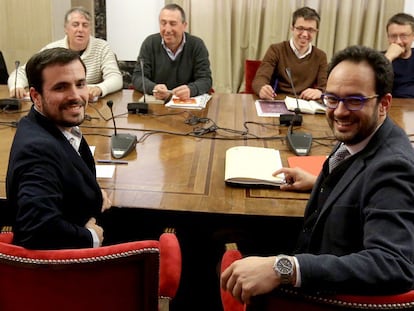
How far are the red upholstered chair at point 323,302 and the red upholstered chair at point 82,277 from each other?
0.87 ft

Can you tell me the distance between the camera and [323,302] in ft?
3.03

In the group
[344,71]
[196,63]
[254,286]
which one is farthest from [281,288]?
[196,63]

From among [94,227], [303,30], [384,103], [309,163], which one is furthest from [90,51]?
[384,103]

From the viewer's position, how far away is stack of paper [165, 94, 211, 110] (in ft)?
8.97

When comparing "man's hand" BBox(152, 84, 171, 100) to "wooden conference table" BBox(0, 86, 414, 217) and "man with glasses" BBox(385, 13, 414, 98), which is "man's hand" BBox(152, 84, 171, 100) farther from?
"man with glasses" BBox(385, 13, 414, 98)

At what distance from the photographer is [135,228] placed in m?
1.70

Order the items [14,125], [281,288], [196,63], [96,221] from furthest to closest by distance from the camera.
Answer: [196,63] < [14,125] < [96,221] < [281,288]

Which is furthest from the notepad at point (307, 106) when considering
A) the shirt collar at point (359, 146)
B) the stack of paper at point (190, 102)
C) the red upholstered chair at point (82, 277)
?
the red upholstered chair at point (82, 277)

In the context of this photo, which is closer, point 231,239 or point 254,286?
point 254,286

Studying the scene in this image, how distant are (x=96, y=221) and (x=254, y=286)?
0.75m

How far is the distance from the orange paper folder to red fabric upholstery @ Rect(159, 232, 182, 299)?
550 millimetres

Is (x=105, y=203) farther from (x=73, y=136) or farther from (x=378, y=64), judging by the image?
(x=378, y=64)

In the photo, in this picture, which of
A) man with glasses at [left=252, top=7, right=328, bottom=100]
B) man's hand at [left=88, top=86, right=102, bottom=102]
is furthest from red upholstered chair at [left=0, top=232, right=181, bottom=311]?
man with glasses at [left=252, top=7, right=328, bottom=100]

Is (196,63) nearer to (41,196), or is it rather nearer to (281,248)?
(281,248)
